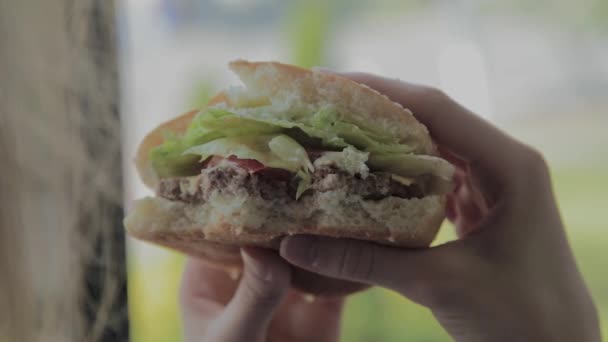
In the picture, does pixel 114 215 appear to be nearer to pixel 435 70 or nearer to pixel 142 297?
pixel 142 297

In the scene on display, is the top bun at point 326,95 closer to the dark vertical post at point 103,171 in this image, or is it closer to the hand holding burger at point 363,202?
the hand holding burger at point 363,202

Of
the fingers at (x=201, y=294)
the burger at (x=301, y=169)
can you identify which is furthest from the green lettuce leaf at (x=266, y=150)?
the fingers at (x=201, y=294)

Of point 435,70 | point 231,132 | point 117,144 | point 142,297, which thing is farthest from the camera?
point 142,297

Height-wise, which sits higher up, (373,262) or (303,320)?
(373,262)

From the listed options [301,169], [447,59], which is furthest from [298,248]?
[447,59]

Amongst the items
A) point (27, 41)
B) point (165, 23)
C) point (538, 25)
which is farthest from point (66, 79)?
point (538, 25)

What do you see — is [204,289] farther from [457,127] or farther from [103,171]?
[457,127]
